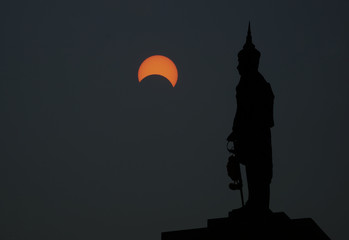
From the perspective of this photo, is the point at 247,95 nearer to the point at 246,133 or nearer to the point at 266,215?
the point at 246,133

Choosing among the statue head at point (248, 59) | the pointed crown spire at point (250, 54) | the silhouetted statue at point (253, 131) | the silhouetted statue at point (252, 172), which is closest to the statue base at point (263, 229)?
the silhouetted statue at point (252, 172)

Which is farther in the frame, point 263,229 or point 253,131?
point 253,131

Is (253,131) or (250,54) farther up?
(250,54)

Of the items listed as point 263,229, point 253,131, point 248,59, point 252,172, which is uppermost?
point 248,59

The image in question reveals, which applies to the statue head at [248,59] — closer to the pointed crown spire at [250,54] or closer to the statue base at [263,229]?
the pointed crown spire at [250,54]

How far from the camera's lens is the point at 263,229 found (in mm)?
5422

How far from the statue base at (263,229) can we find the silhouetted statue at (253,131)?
0.25 m

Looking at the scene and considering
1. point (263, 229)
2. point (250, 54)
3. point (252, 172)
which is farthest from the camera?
point (250, 54)

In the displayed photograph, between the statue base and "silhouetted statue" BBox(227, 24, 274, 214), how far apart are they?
0.25 metres

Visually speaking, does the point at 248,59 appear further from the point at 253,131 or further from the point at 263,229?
the point at 263,229

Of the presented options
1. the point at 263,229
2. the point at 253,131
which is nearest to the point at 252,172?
the point at 253,131

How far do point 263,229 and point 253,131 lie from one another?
1.65 metres

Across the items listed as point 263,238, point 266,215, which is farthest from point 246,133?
point 263,238

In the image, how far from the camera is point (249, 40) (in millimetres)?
6598
